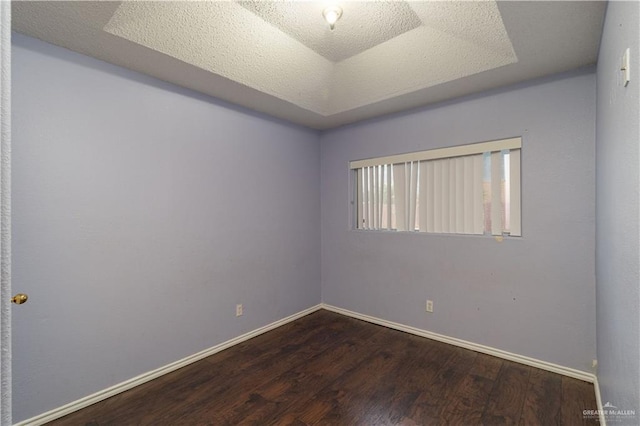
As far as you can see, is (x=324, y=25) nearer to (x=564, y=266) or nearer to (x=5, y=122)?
(x=5, y=122)

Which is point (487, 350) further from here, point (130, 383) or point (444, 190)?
point (130, 383)

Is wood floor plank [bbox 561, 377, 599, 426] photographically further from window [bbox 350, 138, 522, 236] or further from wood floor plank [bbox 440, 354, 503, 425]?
window [bbox 350, 138, 522, 236]

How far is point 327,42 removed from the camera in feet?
7.42

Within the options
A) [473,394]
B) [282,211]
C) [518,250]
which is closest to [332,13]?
[282,211]

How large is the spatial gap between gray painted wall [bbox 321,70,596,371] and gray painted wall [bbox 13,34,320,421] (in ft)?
4.74

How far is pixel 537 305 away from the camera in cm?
237

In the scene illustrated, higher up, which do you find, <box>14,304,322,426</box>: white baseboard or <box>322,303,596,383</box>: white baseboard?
<box>322,303,596,383</box>: white baseboard

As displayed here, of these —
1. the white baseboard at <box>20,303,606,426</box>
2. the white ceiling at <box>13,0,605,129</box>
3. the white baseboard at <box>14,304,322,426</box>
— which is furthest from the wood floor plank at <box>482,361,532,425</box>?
the white ceiling at <box>13,0,605,129</box>

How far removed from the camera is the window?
8.38 ft

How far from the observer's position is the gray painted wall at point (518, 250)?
2.20 m

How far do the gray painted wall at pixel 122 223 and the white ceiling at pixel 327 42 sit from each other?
0.28m

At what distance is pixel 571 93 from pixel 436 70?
1.03m

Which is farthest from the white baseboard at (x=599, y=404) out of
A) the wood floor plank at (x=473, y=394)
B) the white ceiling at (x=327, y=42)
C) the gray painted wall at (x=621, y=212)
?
the white ceiling at (x=327, y=42)

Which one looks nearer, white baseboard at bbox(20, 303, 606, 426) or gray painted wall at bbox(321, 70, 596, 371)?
white baseboard at bbox(20, 303, 606, 426)
